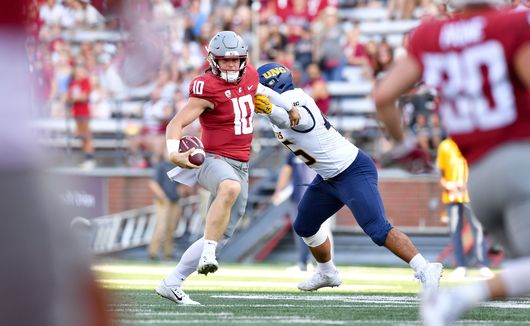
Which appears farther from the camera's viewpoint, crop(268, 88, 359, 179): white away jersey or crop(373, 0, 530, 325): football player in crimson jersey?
crop(268, 88, 359, 179): white away jersey

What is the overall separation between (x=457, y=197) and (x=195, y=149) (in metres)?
5.58

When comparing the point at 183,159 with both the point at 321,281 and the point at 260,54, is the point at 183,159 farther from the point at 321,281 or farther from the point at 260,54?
the point at 260,54

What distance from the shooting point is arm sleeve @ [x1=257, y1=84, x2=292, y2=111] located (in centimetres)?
779

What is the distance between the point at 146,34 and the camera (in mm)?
2283

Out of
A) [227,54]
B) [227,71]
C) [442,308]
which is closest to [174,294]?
[227,71]

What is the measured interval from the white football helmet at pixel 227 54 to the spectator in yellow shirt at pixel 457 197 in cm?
478

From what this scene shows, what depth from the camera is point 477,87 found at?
14.0 ft

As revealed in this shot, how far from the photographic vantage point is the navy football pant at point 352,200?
7.59 meters

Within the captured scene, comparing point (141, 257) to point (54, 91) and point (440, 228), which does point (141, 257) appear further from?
point (440, 228)

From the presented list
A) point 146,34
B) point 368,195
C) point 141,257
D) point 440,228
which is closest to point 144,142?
point 141,257

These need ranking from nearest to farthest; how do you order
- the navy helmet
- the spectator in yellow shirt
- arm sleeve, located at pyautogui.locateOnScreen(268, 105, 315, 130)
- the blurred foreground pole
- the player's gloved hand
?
the blurred foreground pole, arm sleeve, located at pyautogui.locateOnScreen(268, 105, 315, 130), the player's gloved hand, the navy helmet, the spectator in yellow shirt

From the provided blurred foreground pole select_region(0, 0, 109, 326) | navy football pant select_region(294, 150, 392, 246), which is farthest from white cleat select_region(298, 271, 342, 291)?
blurred foreground pole select_region(0, 0, 109, 326)

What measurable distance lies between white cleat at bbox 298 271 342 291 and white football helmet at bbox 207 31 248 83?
165cm

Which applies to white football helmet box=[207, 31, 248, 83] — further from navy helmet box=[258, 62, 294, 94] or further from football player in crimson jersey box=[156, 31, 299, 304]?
navy helmet box=[258, 62, 294, 94]
